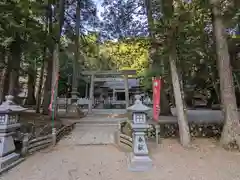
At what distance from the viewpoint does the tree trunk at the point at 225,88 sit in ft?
21.1

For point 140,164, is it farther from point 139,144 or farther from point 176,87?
point 176,87

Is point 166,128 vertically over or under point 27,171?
over

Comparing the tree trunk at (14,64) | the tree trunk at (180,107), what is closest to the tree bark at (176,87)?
the tree trunk at (180,107)

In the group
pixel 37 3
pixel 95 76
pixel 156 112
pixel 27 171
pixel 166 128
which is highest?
pixel 37 3

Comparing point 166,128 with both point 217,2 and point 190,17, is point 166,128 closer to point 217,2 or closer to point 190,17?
point 190,17

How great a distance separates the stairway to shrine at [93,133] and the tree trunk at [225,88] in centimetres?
393

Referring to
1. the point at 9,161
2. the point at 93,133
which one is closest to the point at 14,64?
the point at 93,133

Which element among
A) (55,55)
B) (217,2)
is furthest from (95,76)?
(217,2)

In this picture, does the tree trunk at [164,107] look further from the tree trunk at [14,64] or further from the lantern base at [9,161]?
the lantern base at [9,161]

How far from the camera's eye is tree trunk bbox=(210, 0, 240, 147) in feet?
21.1

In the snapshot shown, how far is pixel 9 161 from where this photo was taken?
4965 millimetres

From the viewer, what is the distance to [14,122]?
17.8 feet

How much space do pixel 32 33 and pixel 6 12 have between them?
1188 mm

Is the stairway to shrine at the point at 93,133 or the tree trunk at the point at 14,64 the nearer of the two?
the stairway to shrine at the point at 93,133
